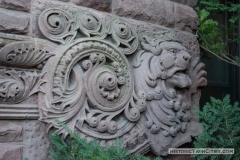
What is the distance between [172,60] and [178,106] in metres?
0.31

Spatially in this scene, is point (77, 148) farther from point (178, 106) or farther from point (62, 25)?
point (178, 106)

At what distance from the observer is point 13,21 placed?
1706 mm

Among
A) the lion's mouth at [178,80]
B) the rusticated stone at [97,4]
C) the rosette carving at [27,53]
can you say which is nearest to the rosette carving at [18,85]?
the rosette carving at [27,53]

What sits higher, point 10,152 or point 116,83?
point 116,83

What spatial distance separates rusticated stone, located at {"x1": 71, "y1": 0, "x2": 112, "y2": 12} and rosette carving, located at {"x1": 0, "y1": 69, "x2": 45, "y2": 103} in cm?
56

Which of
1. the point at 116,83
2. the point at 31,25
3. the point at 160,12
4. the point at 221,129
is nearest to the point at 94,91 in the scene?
the point at 116,83

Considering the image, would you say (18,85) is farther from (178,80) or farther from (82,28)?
(178,80)

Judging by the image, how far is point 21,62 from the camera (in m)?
1.68

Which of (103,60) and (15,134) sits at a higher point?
(103,60)

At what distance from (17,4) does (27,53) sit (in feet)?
0.92

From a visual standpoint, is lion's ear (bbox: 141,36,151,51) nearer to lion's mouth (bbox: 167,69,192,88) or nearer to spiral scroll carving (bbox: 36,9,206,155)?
spiral scroll carving (bbox: 36,9,206,155)

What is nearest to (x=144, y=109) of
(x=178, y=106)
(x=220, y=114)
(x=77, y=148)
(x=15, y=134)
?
(x=178, y=106)

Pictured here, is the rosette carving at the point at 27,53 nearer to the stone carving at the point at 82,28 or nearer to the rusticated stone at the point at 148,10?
the stone carving at the point at 82,28

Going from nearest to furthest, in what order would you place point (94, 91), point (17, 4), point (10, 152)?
point (10, 152) → point (17, 4) → point (94, 91)
